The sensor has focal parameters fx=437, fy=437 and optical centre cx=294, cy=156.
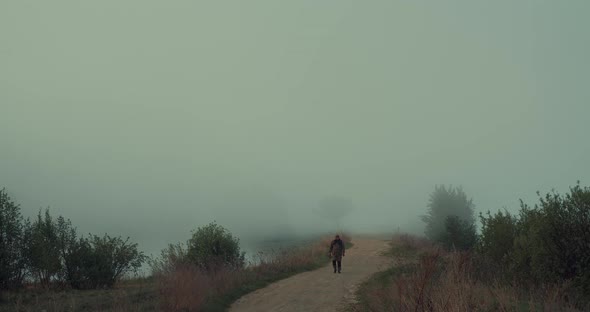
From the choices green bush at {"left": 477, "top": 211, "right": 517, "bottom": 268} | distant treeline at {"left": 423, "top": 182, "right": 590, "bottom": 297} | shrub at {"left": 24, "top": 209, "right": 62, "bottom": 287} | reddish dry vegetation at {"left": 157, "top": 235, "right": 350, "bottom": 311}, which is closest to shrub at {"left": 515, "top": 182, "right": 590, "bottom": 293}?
distant treeline at {"left": 423, "top": 182, "right": 590, "bottom": 297}

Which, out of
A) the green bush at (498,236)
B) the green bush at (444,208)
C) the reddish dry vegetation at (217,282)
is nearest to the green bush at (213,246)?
the reddish dry vegetation at (217,282)

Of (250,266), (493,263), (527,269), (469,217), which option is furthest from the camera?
(469,217)

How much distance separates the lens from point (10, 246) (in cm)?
2202

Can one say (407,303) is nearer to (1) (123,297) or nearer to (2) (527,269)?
(2) (527,269)

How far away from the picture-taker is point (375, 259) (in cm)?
2748

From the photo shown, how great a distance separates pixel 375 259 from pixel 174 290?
16732 mm

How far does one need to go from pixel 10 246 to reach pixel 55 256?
211cm

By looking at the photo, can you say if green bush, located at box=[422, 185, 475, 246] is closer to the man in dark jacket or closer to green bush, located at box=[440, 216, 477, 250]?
green bush, located at box=[440, 216, 477, 250]

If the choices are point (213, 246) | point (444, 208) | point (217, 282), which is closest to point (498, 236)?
point (217, 282)

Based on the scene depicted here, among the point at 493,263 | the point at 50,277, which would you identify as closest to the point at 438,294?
the point at 493,263

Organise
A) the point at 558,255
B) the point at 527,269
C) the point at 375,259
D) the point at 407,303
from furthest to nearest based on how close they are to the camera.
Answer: the point at 375,259 → the point at 527,269 → the point at 558,255 → the point at 407,303

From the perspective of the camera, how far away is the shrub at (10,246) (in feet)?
70.0

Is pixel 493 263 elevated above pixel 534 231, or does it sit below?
below

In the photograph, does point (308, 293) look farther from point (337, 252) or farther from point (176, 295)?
point (337, 252)
